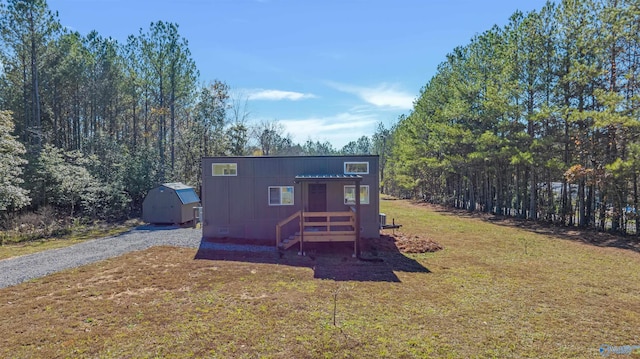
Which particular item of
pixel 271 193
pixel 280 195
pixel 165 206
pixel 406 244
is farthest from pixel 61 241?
pixel 406 244

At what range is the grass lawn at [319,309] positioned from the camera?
15.3ft

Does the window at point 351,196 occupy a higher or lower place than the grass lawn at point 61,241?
higher

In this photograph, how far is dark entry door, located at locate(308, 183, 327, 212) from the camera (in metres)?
12.3

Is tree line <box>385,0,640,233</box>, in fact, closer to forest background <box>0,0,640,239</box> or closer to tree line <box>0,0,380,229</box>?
forest background <box>0,0,640,239</box>

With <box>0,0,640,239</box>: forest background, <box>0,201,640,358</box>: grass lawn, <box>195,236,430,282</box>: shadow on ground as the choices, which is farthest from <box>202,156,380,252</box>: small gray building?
<box>0,0,640,239</box>: forest background

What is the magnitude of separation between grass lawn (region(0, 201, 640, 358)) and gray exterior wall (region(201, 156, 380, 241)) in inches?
102

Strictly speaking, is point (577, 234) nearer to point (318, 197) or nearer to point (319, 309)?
point (318, 197)

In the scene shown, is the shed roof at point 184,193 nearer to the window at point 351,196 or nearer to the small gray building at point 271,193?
the small gray building at point 271,193

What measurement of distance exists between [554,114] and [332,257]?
1367 cm

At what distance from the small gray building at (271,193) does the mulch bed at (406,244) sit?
0.72m

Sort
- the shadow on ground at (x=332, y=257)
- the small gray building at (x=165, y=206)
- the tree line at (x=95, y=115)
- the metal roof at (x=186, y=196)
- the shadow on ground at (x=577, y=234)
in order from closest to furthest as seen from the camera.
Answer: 1. the shadow on ground at (x=332, y=257)
2. the shadow on ground at (x=577, y=234)
3. the small gray building at (x=165, y=206)
4. the metal roof at (x=186, y=196)
5. the tree line at (x=95, y=115)

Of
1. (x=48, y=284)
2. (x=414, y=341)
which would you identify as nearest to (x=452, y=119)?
(x=414, y=341)

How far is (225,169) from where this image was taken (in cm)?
1224

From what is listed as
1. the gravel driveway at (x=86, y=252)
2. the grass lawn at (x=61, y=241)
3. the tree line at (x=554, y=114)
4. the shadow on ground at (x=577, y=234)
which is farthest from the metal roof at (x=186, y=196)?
the shadow on ground at (x=577, y=234)
